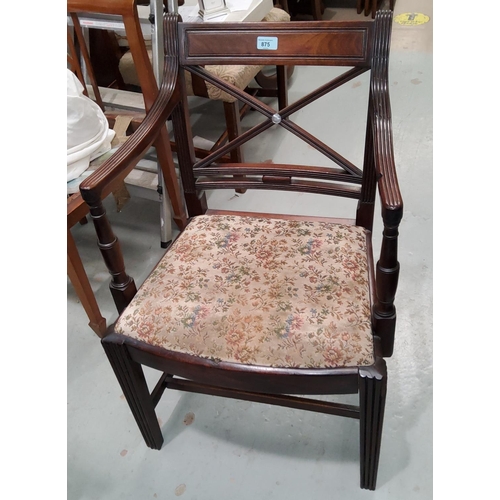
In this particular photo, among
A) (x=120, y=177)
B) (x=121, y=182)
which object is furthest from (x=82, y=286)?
(x=120, y=177)

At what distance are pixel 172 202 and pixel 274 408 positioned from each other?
830 millimetres

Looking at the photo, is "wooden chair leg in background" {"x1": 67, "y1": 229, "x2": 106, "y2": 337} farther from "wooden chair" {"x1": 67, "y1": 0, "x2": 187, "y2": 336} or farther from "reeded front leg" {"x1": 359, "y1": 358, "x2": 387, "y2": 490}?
"reeded front leg" {"x1": 359, "y1": 358, "x2": 387, "y2": 490}

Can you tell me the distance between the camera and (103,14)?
136cm

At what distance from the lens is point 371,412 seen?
864 mm

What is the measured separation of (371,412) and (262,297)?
306mm

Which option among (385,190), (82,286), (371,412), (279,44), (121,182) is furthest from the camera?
(82,286)

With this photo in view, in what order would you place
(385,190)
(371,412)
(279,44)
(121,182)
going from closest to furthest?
(385,190) < (371,412) < (279,44) < (121,182)

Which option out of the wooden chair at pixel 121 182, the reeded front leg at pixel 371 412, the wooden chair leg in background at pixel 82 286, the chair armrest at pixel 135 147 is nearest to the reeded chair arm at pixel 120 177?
the chair armrest at pixel 135 147

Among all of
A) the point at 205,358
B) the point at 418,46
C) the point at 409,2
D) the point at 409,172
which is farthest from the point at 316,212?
the point at 409,2

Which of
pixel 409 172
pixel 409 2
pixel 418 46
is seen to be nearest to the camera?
pixel 409 172

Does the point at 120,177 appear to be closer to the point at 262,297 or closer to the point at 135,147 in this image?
the point at 135,147

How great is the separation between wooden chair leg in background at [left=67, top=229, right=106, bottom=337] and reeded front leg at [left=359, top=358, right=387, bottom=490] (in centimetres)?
76

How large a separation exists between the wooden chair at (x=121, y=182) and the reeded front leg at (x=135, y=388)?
1.26 feet

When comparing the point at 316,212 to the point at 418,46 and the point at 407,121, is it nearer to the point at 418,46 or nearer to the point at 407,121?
the point at 407,121
